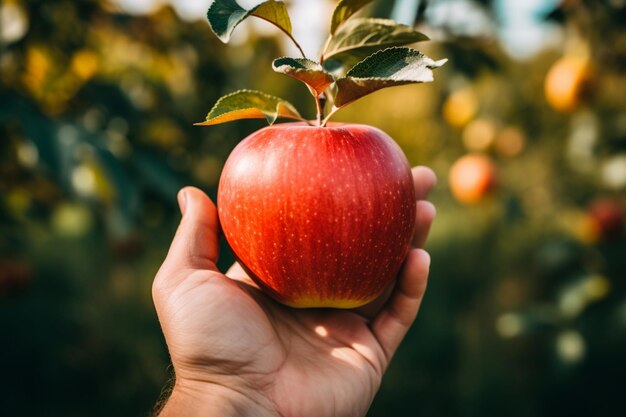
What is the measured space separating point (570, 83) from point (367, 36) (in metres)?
1.29

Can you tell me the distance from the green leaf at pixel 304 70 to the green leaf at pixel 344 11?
0.15 m

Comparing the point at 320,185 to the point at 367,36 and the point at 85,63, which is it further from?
the point at 85,63

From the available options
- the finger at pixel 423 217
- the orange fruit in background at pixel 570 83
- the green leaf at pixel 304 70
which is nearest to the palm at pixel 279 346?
the finger at pixel 423 217

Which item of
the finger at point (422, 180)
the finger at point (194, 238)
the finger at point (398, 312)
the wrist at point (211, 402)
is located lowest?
the wrist at point (211, 402)

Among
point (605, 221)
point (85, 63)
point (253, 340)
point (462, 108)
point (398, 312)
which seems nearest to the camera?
point (253, 340)

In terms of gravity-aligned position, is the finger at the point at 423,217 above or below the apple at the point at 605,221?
above

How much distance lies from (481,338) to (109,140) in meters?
2.54

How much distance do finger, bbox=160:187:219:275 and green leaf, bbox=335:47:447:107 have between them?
1.25 ft

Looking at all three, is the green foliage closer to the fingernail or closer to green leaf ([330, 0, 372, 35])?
green leaf ([330, 0, 372, 35])

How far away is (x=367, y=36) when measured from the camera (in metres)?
1.01

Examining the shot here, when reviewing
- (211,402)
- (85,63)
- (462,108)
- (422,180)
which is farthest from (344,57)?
(462,108)

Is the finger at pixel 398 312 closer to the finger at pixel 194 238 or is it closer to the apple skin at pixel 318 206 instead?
the apple skin at pixel 318 206

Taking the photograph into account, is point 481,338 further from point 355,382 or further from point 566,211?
point 355,382

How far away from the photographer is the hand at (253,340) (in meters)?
1.02
